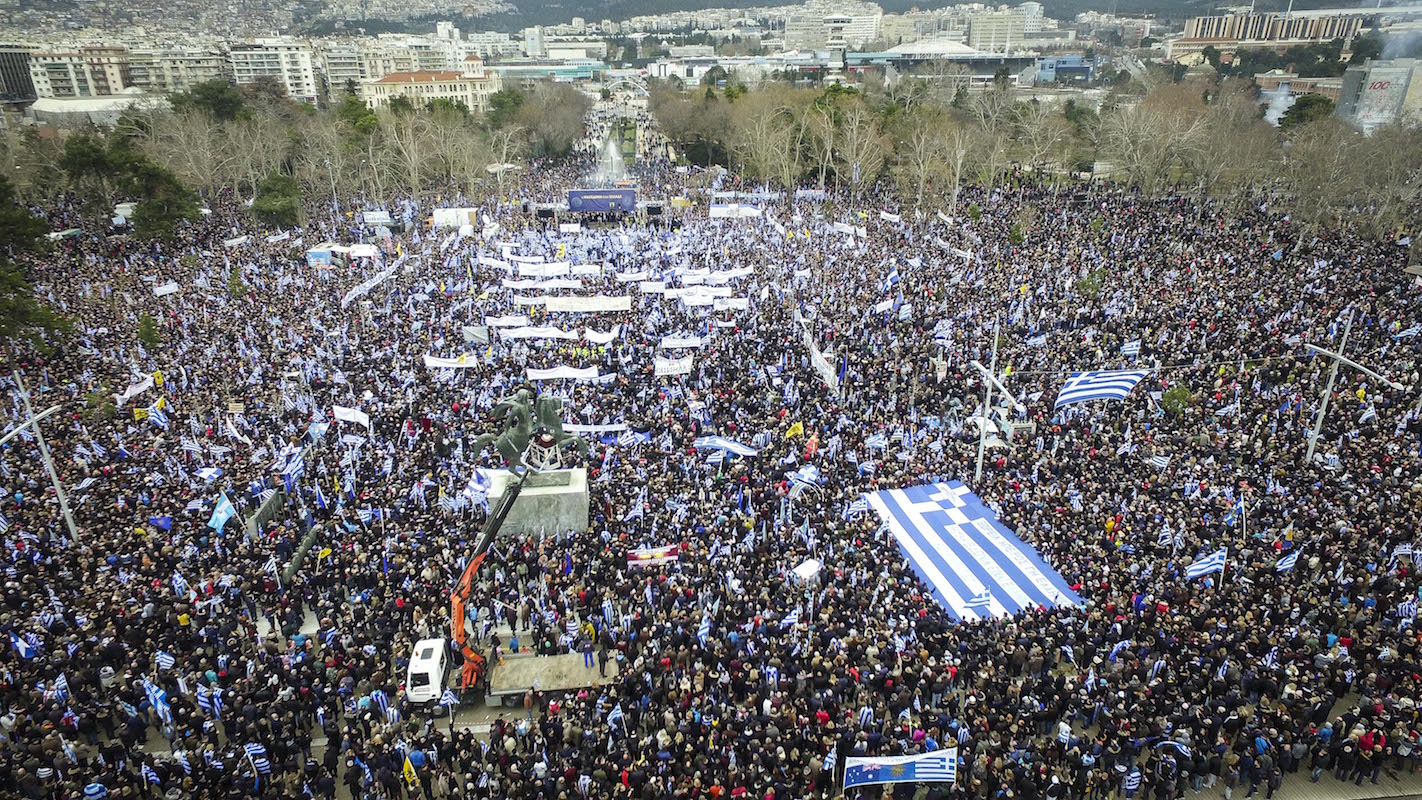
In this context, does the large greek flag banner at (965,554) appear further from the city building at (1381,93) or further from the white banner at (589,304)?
the city building at (1381,93)

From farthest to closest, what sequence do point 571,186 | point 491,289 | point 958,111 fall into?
point 958,111 → point 571,186 → point 491,289

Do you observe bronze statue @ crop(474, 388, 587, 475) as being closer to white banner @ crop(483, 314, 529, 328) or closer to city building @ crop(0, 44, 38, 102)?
white banner @ crop(483, 314, 529, 328)

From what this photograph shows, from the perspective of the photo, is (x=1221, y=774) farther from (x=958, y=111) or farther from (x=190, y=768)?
(x=958, y=111)

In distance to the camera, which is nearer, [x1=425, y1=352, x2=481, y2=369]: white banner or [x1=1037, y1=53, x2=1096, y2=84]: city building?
[x1=425, y1=352, x2=481, y2=369]: white banner

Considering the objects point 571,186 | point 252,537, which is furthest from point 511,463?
point 571,186

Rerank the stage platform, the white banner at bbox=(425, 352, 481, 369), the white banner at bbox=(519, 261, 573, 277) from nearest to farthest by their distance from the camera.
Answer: the stage platform → the white banner at bbox=(425, 352, 481, 369) → the white banner at bbox=(519, 261, 573, 277)

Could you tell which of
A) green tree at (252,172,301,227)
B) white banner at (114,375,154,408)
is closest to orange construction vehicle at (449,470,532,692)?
white banner at (114,375,154,408)

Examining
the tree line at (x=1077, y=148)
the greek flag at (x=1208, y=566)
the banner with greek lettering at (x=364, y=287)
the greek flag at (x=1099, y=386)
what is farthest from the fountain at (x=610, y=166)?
the greek flag at (x=1208, y=566)
